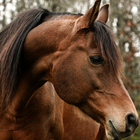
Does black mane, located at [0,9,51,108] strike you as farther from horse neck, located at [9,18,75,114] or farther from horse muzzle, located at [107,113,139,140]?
horse muzzle, located at [107,113,139,140]

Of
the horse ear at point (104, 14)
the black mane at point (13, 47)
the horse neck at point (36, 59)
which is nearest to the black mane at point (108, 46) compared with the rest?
the horse neck at point (36, 59)

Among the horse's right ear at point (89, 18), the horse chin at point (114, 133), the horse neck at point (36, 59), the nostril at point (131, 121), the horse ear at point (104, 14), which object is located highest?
the horse's right ear at point (89, 18)

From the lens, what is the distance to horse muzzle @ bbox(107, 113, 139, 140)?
73.9 inches

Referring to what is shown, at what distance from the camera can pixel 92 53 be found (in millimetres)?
2090

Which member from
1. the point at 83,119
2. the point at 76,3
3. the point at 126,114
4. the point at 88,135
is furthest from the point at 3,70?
the point at 76,3

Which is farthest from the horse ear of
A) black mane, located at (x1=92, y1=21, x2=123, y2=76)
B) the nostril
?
the nostril

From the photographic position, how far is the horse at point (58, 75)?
6.63 ft

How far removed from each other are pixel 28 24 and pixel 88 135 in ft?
7.79

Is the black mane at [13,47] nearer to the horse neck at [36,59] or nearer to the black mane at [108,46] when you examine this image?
the horse neck at [36,59]

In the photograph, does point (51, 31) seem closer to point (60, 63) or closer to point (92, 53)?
point (60, 63)

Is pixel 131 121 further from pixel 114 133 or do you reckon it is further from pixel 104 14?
pixel 104 14

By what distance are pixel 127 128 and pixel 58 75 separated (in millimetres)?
840

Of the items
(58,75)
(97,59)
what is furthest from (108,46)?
(58,75)

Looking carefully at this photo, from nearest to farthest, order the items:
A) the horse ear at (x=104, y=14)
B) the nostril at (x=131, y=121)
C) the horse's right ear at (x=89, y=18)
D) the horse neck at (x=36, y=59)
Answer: the nostril at (x=131, y=121)
the horse's right ear at (x=89, y=18)
the horse neck at (x=36, y=59)
the horse ear at (x=104, y=14)
